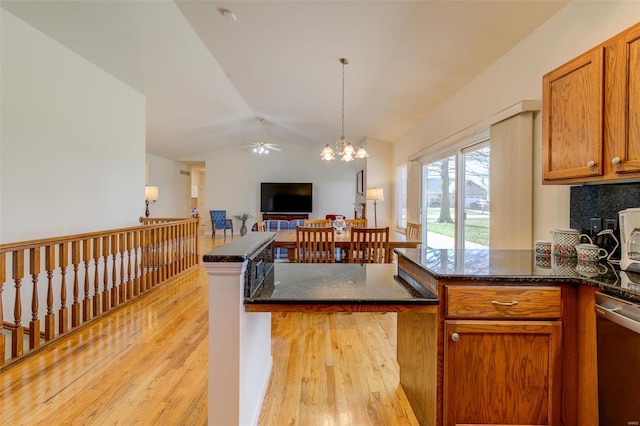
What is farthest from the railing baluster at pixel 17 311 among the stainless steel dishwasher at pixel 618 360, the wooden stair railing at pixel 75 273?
the stainless steel dishwasher at pixel 618 360

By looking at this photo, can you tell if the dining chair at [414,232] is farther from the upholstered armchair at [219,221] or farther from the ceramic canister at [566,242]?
the upholstered armchair at [219,221]

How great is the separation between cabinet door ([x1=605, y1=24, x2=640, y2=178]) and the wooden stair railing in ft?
11.8

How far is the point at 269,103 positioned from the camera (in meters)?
5.83

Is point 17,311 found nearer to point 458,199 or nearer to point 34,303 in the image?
point 34,303

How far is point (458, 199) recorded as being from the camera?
12.2ft

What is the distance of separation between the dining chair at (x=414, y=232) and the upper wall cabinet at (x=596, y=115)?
1953 millimetres

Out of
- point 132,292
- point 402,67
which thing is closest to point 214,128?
point 132,292

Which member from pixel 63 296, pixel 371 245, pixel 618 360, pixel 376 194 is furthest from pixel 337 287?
pixel 376 194

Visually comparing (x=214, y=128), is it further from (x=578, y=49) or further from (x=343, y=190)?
(x=578, y=49)

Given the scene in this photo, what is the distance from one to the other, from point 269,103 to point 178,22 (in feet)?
8.14

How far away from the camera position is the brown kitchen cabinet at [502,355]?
134cm

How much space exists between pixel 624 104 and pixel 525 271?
2.81 feet

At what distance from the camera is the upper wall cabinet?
4.39 feet

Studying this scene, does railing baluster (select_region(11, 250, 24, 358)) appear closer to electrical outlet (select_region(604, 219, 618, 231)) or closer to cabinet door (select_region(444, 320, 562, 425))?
cabinet door (select_region(444, 320, 562, 425))
